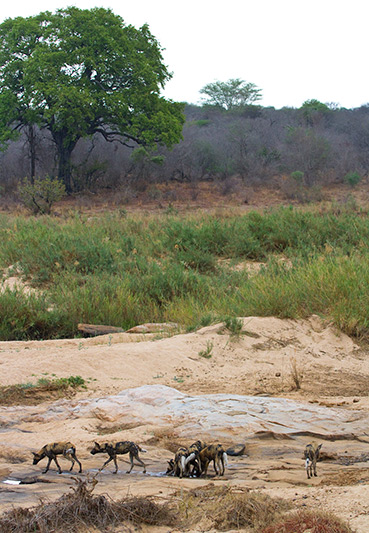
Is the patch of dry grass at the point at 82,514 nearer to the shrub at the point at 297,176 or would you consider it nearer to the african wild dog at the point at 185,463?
the african wild dog at the point at 185,463

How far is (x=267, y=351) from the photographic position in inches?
260

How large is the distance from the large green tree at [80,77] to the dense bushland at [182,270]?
25.1 ft

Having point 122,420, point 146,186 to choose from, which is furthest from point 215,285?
point 146,186

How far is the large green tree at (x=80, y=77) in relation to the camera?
2242 centimetres

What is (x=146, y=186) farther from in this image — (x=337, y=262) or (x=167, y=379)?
(x=167, y=379)

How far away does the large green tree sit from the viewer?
73.6ft

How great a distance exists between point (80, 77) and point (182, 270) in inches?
603

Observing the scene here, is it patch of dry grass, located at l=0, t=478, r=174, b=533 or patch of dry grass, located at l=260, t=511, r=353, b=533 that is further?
patch of dry grass, located at l=0, t=478, r=174, b=533

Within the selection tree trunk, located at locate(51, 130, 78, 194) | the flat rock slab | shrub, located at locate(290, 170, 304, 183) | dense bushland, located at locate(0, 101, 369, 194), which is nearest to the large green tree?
tree trunk, located at locate(51, 130, 78, 194)

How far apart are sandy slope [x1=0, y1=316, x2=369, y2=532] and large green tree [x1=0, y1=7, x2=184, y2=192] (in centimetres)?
1729

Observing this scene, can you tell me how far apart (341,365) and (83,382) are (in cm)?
277

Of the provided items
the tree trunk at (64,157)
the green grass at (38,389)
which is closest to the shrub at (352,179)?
the tree trunk at (64,157)

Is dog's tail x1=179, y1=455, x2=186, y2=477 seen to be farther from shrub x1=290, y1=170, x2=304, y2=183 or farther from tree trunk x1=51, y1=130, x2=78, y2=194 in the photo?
shrub x1=290, y1=170, x2=304, y2=183

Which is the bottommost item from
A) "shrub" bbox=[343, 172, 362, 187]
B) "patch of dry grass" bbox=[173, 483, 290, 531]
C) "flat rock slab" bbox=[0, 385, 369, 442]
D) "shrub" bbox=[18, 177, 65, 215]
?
"flat rock slab" bbox=[0, 385, 369, 442]
